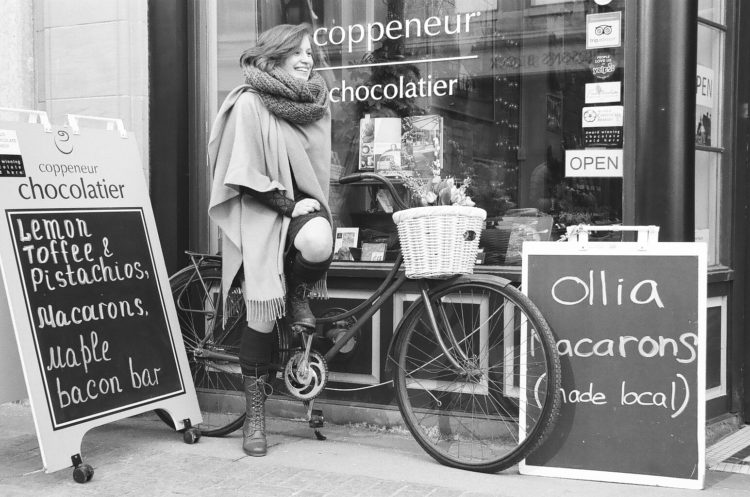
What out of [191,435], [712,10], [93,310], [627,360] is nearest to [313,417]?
[191,435]

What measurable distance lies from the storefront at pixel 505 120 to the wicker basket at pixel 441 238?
270 millimetres

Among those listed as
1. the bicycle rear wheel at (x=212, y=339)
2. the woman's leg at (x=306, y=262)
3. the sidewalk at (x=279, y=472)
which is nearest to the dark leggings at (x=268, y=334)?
the woman's leg at (x=306, y=262)

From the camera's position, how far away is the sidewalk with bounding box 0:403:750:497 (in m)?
3.73

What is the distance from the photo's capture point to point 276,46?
13.8 ft

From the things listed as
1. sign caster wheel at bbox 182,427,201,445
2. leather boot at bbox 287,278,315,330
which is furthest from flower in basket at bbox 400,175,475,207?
sign caster wheel at bbox 182,427,201,445

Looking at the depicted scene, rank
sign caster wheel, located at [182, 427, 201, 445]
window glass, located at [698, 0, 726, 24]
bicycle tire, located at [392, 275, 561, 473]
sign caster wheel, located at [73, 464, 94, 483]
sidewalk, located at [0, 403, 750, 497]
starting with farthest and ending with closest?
window glass, located at [698, 0, 726, 24] → sign caster wheel, located at [182, 427, 201, 445] → bicycle tire, located at [392, 275, 561, 473] → sign caster wheel, located at [73, 464, 94, 483] → sidewalk, located at [0, 403, 750, 497]

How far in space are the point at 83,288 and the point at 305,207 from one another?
1082 mm

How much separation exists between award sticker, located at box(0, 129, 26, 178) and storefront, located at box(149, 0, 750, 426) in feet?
4.07

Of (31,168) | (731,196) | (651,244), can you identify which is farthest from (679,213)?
(31,168)

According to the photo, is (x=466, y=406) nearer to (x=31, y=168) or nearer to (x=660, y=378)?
(x=660, y=378)

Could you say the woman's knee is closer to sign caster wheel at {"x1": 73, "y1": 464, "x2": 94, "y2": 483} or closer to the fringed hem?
the fringed hem

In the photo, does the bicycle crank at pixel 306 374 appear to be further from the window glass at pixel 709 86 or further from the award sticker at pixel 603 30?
the window glass at pixel 709 86

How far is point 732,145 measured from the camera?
4.84 m

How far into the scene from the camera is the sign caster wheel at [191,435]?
452 cm
